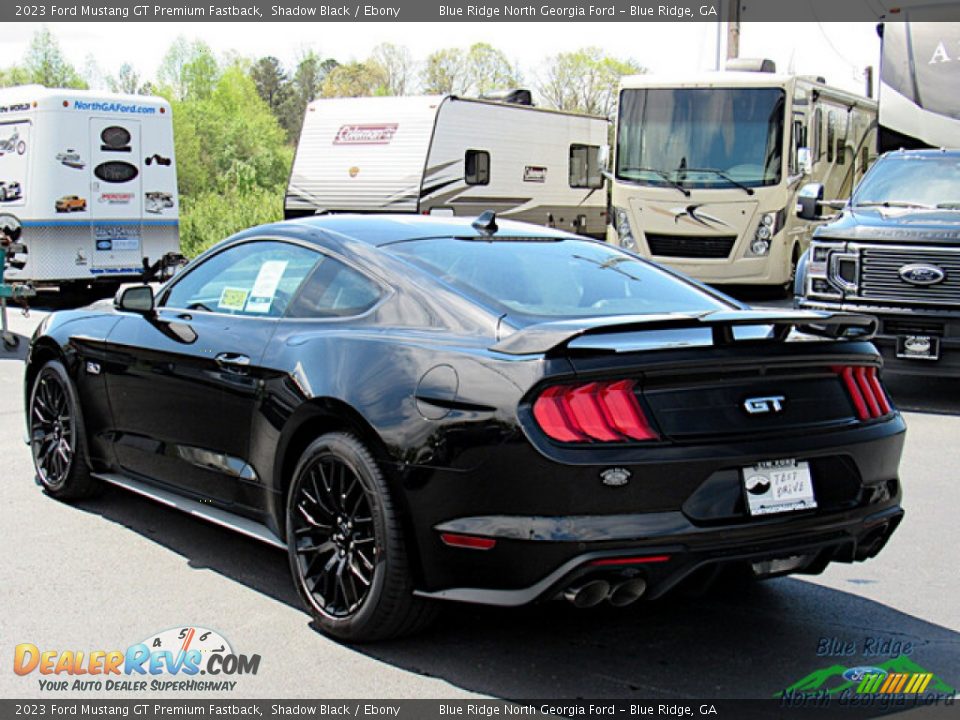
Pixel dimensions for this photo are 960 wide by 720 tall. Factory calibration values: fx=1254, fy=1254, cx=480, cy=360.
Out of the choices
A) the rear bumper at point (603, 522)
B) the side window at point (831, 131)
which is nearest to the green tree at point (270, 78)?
the side window at point (831, 131)

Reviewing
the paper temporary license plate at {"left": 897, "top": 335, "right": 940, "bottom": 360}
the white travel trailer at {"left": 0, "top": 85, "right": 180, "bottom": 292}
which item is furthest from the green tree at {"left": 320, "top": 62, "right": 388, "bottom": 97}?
the paper temporary license plate at {"left": 897, "top": 335, "right": 940, "bottom": 360}

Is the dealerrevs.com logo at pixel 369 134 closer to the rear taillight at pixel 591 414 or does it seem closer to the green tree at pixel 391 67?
the rear taillight at pixel 591 414

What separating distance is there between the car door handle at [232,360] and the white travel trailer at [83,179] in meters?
14.4

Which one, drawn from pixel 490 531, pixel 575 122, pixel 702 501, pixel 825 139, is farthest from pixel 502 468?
pixel 575 122

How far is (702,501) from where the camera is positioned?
4008 mm

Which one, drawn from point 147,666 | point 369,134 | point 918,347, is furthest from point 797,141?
point 147,666

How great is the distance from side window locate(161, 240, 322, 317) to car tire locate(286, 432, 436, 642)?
2.92 feet

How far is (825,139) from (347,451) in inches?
669

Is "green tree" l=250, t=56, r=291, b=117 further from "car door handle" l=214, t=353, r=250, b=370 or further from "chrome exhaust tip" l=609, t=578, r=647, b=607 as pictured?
"chrome exhaust tip" l=609, t=578, r=647, b=607

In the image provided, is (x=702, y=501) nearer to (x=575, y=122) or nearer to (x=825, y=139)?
(x=825, y=139)

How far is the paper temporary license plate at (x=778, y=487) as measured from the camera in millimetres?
4090

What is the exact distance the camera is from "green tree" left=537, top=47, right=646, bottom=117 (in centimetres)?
7019

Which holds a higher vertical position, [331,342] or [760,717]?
[331,342]

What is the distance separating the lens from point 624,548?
153 inches
